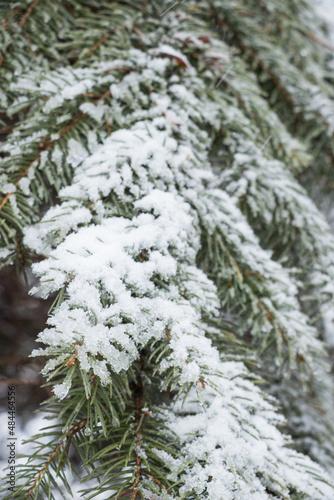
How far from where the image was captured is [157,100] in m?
0.74

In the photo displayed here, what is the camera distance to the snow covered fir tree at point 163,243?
47 centimetres

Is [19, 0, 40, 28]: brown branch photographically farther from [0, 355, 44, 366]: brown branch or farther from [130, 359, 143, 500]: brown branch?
[0, 355, 44, 366]: brown branch

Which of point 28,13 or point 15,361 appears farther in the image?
point 15,361

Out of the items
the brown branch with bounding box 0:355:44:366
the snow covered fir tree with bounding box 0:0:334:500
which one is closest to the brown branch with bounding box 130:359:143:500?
the snow covered fir tree with bounding box 0:0:334:500

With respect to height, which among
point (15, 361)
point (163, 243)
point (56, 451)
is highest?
point (163, 243)

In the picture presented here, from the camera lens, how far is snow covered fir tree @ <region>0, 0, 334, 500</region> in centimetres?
47

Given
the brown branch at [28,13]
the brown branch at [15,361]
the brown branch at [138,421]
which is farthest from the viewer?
the brown branch at [15,361]

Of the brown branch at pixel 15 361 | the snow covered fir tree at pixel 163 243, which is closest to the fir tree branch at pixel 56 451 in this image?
the snow covered fir tree at pixel 163 243

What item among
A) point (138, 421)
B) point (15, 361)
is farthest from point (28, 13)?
point (15, 361)

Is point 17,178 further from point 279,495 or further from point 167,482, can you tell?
point 279,495

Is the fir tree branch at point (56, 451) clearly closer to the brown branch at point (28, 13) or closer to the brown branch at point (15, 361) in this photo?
the brown branch at point (15, 361)

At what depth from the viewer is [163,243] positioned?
1.82ft

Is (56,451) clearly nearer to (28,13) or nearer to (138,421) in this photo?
(138,421)

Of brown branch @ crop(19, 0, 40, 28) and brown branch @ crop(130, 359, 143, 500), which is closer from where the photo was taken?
brown branch @ crop(130, 359, 143, 500)
